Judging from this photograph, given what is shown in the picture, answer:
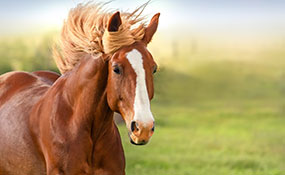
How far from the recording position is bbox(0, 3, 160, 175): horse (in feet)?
13.8

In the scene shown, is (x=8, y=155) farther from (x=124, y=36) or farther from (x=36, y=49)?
(x=36, y=49)

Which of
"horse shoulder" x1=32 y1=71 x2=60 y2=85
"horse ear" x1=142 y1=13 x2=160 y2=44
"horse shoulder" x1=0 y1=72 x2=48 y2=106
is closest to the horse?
"horse ear" x1=142 y1=13 x2=160 y2=44

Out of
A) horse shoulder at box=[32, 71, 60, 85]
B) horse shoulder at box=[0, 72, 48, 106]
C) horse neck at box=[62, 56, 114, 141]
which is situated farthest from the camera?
horse shoulder at box=[32, 71, 60, 85]

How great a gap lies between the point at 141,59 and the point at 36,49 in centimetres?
2159

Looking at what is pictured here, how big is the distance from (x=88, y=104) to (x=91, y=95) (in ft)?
0.28

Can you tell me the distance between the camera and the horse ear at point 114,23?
431 cm

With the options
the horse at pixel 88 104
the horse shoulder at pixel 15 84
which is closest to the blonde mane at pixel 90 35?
the horse at pixel 88 104

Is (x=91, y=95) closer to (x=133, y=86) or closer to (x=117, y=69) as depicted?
(x=117, y=69)

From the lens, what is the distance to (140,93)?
4105 mm

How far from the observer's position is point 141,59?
422cm

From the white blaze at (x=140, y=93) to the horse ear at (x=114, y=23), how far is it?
256 mm

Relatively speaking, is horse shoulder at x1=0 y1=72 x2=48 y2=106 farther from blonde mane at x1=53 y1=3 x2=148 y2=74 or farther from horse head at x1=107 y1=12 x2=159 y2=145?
horse head at x1=107 y1=12 x2=159 y2=145

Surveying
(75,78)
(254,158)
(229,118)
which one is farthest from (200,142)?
(75,78)

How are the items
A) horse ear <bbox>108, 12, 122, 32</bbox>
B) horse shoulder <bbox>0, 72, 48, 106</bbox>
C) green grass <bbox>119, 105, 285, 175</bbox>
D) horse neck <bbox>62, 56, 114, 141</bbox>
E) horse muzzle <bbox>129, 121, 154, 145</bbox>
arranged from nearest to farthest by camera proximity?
horse muzzle <bbox>129, 121, 154, 145</bbox>, horse ear <bbox>108, 12, 122, 32</bbox>, horse neck <bbox>62, 56, 114, 141</bbox>, horse shoulder <bbox>0, 72, 48, 106</bbox>, green grass <bbox>119, 105, 285, 175</bbox>
